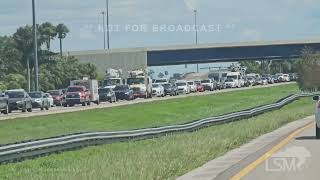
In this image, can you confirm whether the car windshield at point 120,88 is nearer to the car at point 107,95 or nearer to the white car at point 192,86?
the car at point 107,95

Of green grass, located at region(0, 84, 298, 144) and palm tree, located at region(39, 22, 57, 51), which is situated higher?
palm tree, located at region(39, 22, 57, 51)

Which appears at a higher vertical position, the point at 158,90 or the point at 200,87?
the point at 158,90

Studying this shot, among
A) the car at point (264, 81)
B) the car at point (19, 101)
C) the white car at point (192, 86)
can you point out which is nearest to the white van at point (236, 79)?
the car at point (264, 81)

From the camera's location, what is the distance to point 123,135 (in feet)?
87.1

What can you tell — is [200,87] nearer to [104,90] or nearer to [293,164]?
[104,90]

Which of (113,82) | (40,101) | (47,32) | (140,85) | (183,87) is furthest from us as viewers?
(47,32)

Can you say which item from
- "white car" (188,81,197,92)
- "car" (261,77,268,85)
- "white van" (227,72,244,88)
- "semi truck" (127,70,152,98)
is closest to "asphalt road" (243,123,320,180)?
"semi truck" (127,70,152,98)

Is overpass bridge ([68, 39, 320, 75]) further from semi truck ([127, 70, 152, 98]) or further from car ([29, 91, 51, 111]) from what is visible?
car ([29, 91, 51, 111])

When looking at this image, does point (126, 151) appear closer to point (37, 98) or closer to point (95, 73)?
point (37, 98)

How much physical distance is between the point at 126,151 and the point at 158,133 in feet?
23.5

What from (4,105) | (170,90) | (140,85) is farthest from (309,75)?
(4,105)

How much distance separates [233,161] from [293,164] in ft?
5.16

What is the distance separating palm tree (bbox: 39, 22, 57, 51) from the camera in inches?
5143

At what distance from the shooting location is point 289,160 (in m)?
18.8
